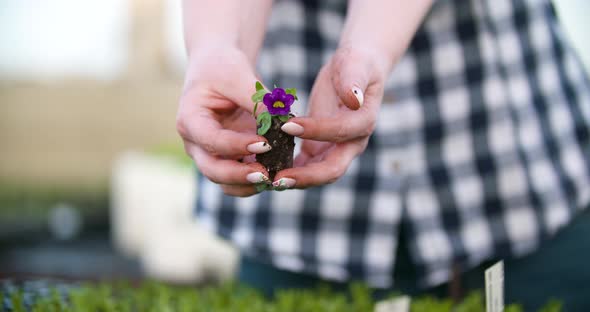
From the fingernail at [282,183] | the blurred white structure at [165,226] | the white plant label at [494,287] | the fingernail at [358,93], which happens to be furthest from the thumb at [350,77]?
the blurred white structure at [165,226]

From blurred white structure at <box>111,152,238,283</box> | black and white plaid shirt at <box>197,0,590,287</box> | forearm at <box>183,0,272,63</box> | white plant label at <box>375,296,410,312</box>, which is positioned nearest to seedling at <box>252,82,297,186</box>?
forearm at <box>183,0,272,63</box>

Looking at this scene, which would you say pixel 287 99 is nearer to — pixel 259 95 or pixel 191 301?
pixel 259 95

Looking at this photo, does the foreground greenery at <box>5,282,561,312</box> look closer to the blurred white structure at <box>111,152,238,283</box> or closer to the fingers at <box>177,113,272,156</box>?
the fingers at <box>177,113,272,156</box>

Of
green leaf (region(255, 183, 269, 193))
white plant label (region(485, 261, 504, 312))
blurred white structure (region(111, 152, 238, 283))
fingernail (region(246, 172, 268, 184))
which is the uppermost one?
fingernail (region(246, 172, 268, 184))

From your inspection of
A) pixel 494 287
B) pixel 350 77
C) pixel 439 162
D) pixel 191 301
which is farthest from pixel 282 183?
pixel 439 162

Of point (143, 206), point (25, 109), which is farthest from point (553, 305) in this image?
point (25, 109)

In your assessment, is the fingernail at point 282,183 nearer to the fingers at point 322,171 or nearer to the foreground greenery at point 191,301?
the fingers at point 322,171
